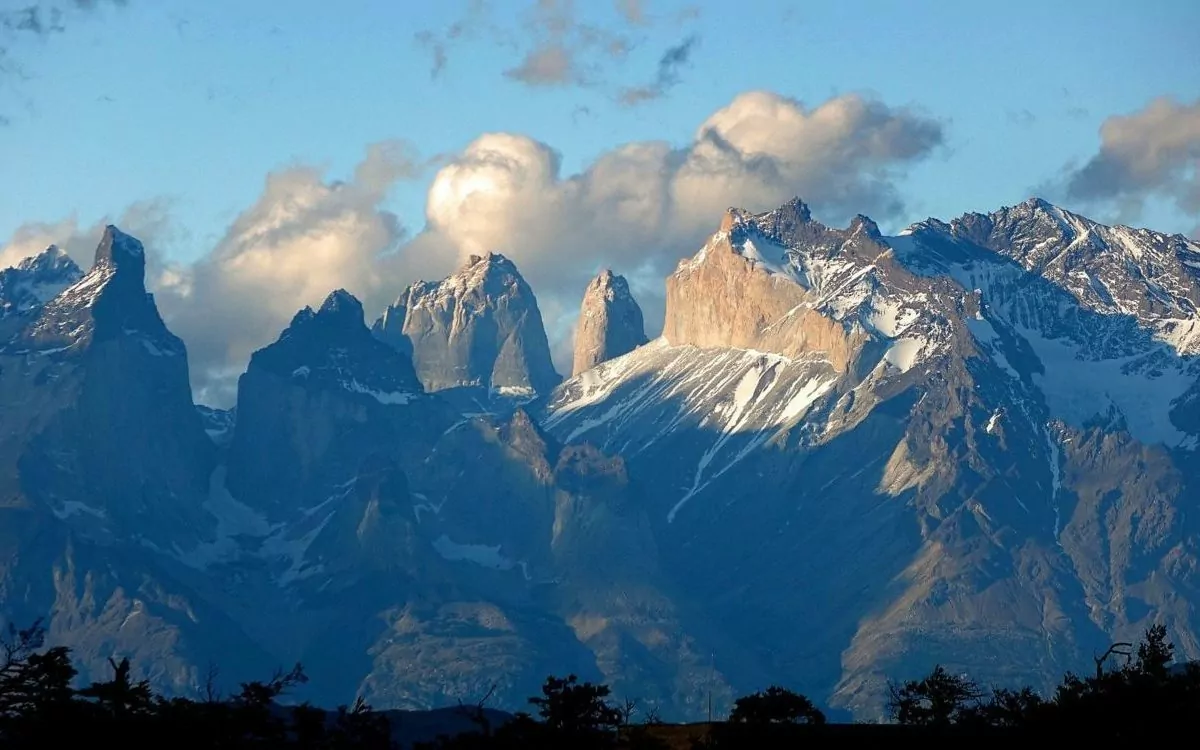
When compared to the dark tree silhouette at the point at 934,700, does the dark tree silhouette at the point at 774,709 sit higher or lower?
lower

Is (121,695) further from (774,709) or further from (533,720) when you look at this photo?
(774,709)

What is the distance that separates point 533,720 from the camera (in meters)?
119

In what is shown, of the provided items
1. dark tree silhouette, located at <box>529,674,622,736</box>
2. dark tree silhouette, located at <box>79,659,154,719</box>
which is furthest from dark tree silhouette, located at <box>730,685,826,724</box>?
dark tree silhouette, located at <box>79,659,154,719</box>

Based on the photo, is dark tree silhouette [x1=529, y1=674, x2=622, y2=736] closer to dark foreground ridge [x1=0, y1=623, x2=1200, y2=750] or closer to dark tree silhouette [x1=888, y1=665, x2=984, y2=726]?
dark foreground ridge [x1=0, y1=623, x2=1200, y2=750]

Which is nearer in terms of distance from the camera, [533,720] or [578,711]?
[578,711]

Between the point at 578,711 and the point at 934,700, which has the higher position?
the point at 934,700

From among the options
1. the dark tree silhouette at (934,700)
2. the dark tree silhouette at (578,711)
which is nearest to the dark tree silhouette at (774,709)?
the dark tree silhouette at (578,711)

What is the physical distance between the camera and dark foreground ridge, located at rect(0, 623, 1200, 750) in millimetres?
100438

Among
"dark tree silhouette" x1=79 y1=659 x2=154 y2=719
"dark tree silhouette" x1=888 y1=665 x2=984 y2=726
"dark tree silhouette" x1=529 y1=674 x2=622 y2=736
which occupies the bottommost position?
"dark tree silhouette" x1=79 y1=659 x2=154 y2=719

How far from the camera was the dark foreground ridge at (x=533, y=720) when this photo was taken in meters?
100

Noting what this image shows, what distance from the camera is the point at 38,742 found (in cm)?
9762

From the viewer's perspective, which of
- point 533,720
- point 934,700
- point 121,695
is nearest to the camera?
point 121,695

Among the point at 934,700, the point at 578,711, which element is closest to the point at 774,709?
the point at 578,711

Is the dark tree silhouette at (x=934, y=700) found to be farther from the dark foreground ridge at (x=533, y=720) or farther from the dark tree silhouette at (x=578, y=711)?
the dark tree silhouette at (x=578, y=711)
